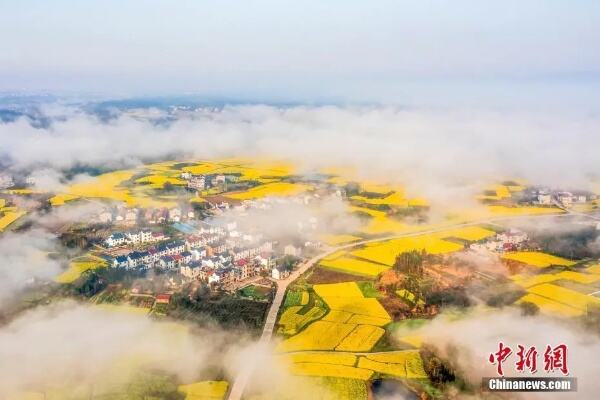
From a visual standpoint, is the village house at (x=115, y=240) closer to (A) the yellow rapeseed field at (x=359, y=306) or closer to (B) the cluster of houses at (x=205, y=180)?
(A) the yellow rapeseed field at (x=359, y=306)

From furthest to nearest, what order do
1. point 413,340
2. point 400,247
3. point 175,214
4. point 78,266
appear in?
point 175,214 → point 400,247 → point 78,266 → point 413,340

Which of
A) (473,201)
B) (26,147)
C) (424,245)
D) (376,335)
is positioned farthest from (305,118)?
(376,335)

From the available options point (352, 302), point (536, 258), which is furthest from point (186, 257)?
point (536, 258)

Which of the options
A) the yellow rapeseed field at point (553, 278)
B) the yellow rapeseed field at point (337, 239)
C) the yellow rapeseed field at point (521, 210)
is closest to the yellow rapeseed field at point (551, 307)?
the yellow rapeseed field at point (553, 278)

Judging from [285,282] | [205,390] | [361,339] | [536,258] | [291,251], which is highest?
[291,251]

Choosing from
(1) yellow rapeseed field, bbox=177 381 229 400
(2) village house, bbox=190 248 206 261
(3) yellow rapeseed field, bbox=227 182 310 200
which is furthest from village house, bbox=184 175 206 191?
(1) yellow rapeseed field, bbox=177 381 229 400

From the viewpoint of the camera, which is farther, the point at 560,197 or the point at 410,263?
the point at 560,197

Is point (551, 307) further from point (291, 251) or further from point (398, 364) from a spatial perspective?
point (291, 251)

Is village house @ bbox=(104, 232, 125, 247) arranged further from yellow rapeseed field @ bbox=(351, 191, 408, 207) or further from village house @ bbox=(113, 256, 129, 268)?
yellow rapeseed field @ bbox=(351, 191, 408, 207)
